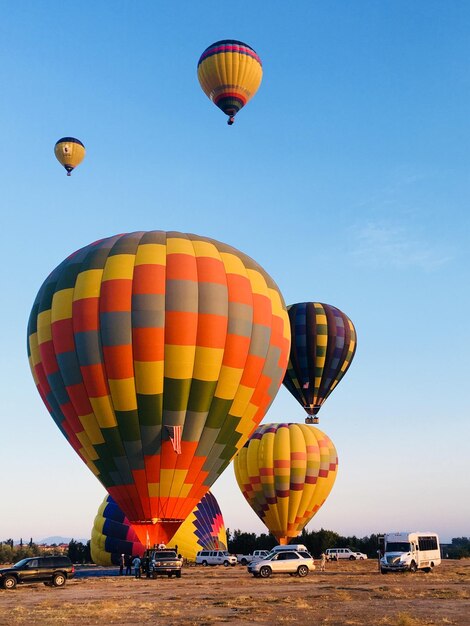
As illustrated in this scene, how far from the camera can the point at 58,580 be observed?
33875 millimetres

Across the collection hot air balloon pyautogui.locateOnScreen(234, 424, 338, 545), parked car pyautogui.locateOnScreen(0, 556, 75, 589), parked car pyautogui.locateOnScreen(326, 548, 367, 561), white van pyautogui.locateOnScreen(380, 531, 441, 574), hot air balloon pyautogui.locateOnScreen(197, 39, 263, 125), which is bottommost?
parked car pyautogui.locateOnScreen(0, 556, 75, 589)

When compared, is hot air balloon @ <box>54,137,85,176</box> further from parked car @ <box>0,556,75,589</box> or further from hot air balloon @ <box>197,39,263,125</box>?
parked car @ <box>0,556,75,589</box>

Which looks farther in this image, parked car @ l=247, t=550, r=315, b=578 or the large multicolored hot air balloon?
the large multicolored hot air balloon

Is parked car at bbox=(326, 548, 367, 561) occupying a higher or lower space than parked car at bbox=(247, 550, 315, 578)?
higher

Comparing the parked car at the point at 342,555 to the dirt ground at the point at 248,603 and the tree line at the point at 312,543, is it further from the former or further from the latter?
the dirt ground at the point at 248,603

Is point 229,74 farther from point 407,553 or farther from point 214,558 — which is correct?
point 214,558

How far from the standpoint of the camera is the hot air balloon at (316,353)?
203 ft

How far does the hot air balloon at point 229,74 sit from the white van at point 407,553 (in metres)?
27.8

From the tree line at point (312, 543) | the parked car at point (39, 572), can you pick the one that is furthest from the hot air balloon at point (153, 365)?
the tree line at point (312, 543)

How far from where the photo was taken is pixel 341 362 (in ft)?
206

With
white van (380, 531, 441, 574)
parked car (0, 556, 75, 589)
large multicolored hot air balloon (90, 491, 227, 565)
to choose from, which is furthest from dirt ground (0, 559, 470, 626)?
large multicolored hot air balloon (90, 491, 227, 565)

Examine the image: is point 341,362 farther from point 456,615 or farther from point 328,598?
point 456,615

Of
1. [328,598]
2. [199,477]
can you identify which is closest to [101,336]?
[199,477]

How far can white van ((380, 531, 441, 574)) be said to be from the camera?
39094mm
